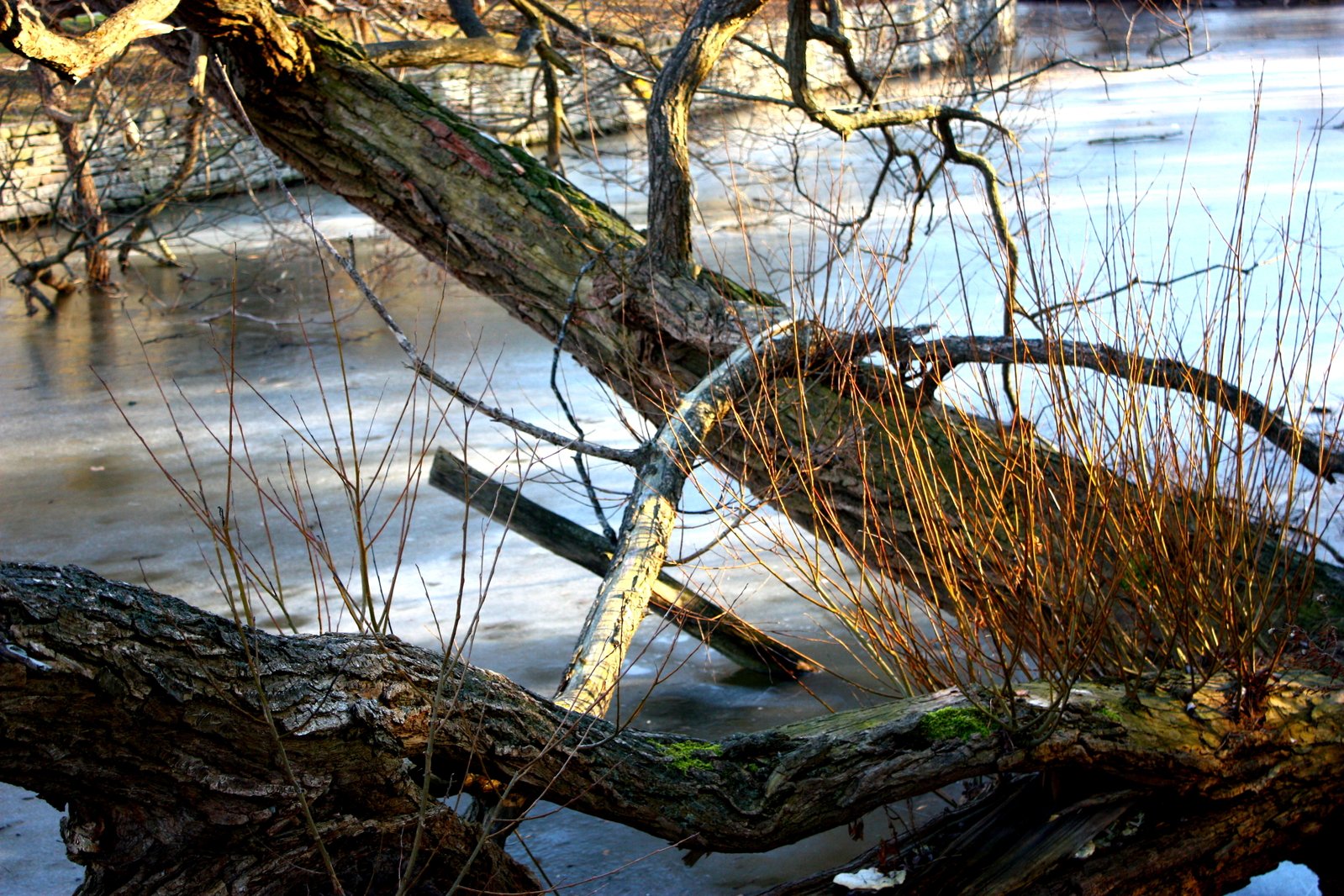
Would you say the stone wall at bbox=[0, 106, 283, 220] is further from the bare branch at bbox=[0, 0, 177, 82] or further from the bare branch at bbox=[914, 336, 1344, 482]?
the bare branch at bbox=[914, 336, 1344, 482]

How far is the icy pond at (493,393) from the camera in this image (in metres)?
3.58

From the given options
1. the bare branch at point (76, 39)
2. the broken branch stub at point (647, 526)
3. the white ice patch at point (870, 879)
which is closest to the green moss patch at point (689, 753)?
the broken branch stub at point (647, 526)

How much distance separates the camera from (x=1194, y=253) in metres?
10.0

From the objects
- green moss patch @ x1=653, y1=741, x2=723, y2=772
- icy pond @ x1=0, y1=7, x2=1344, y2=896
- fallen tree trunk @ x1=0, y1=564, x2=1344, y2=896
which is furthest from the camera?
icy pond @ x1=0, y1=7, x2=1344, y2=896

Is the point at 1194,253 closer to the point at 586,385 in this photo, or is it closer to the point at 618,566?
the point at 586,385

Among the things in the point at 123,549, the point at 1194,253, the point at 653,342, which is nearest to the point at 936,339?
the point at 653,342

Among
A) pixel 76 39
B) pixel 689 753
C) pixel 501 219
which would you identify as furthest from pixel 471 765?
pixel 501 219

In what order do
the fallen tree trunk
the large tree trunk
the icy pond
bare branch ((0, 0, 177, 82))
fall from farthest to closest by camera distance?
1. the large tree trunk
2. the icy pond
3. bare branch ((0, 0, 177, 82))
4. the fallen tree trunk

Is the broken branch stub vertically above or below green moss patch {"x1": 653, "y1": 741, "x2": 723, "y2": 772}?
above

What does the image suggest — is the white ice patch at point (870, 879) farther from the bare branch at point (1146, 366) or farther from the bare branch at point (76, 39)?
the bare branch at point (76, 39)

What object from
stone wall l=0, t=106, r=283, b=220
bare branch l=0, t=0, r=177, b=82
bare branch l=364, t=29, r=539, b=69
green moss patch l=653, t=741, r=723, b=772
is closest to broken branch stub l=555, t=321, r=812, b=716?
green moss patch l=653, t=741, r=723, b=772

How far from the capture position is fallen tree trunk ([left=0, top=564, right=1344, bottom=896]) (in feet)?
6.10

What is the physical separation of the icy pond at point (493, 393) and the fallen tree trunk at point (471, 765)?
8.1 inches

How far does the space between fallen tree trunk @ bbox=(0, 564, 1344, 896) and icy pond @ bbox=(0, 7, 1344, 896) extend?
21 cm
